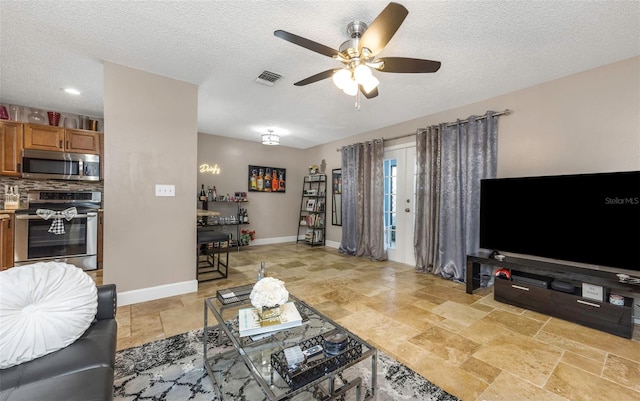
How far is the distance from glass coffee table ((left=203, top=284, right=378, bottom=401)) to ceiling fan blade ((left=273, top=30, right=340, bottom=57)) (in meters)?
1.78

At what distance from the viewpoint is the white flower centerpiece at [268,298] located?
1.54m

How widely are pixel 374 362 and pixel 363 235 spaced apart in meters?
3.90

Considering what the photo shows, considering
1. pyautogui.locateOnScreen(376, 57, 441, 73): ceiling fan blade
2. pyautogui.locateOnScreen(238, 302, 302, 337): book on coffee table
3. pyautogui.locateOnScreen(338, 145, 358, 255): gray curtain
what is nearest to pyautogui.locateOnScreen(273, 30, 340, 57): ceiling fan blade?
pyautogui.locateOnScreen(376, 57, 441, 73): ceiling fan blade

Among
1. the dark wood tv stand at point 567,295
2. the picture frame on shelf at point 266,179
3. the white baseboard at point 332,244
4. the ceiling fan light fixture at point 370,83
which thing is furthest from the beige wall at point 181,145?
the white baseboard at point 332,244

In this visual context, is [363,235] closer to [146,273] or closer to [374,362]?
[146,273]

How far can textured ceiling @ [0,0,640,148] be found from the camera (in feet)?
6.20

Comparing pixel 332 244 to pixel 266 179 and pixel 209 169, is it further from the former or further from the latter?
pixel 209 169

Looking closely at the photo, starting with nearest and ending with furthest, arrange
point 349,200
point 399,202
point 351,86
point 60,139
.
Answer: point 351,86 → point 60,139 → point 399,202 → point 349,200

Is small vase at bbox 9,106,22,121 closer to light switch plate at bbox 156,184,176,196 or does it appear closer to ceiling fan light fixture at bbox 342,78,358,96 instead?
light switch plate at bbox 156,184,176,196

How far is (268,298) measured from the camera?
153 cm

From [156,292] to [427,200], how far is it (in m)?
3.84

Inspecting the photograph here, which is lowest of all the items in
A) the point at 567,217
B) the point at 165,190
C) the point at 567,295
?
the point at 567,295

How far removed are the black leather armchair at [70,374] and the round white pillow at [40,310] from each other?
53mm

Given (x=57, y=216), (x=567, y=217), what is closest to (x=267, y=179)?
(x=57, y=216)
